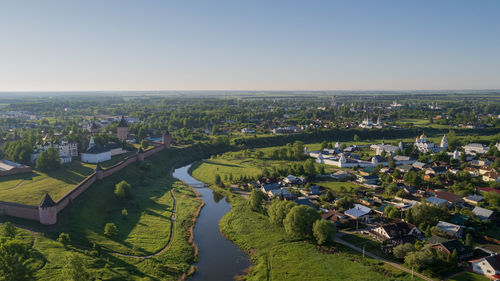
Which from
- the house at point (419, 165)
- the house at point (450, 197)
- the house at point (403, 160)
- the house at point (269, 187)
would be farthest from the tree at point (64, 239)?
the house at point (403, 160)

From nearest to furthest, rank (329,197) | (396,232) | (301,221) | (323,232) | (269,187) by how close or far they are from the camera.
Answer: (323,232) < (396,232) < (301,221) < (329,197) < (269,187)

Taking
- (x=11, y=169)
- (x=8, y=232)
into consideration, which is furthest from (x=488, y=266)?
(x=11, y=169)

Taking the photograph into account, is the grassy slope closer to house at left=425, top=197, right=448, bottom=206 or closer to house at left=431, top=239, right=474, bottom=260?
house at left=431, top=239, right=474, bottom=260

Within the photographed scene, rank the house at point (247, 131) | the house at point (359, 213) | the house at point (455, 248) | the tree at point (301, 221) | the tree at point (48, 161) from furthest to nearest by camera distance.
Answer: the house at point (247, 131)
the tree at point (48, 161)
the house at point (359, 213)
the tree at point (301, 221)
the house at point (455, 248)

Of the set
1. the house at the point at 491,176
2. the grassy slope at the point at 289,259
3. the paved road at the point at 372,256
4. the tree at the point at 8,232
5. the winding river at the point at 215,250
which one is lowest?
the winding river at the point at 215,250

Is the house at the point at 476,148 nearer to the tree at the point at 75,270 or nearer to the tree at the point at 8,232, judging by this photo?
the tree at the point at 75,270

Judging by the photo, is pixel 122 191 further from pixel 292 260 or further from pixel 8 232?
pixel 292 260

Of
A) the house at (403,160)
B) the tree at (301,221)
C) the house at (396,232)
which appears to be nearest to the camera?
the house at (396,232)
